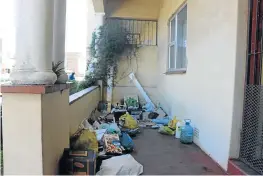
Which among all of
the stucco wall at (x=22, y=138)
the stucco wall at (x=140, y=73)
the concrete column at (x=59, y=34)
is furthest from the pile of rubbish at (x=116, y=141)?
the stucco wall at (x=140, y=73)

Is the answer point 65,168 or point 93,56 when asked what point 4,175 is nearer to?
point 65,168

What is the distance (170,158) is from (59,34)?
1.90 meters

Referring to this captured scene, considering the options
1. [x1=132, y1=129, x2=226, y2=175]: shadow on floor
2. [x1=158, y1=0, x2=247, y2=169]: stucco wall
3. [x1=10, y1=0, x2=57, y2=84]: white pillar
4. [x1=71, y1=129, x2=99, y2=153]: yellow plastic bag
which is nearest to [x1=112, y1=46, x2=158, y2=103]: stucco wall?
[x1=158, y1=0, x2=247, y2=169]: stucco wall

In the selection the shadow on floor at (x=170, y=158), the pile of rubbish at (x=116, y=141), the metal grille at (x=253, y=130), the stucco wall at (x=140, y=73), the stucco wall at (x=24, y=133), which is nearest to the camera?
the stucco wall at (x=24, y=133)

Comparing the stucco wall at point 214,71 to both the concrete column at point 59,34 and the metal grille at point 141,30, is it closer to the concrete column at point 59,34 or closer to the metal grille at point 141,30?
the concrete column at point 59,34

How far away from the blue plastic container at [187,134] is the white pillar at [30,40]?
95.3 inches

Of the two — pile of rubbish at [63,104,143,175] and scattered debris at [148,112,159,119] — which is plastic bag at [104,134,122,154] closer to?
pile of rubbish at [63,104,143,175]

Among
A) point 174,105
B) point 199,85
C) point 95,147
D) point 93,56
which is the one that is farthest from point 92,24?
point 95,147

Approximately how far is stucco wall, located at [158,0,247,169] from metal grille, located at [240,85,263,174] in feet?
0.34

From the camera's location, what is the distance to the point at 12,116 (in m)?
1.75

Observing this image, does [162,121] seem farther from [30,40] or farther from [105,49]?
[30,40]

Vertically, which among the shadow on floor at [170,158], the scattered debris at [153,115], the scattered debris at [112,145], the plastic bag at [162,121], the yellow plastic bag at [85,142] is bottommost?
the shadow on floor at [170,158]

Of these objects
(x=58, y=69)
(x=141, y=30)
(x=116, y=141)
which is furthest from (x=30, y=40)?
Answer: (x=141, y=30)

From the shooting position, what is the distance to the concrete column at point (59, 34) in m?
2.40
